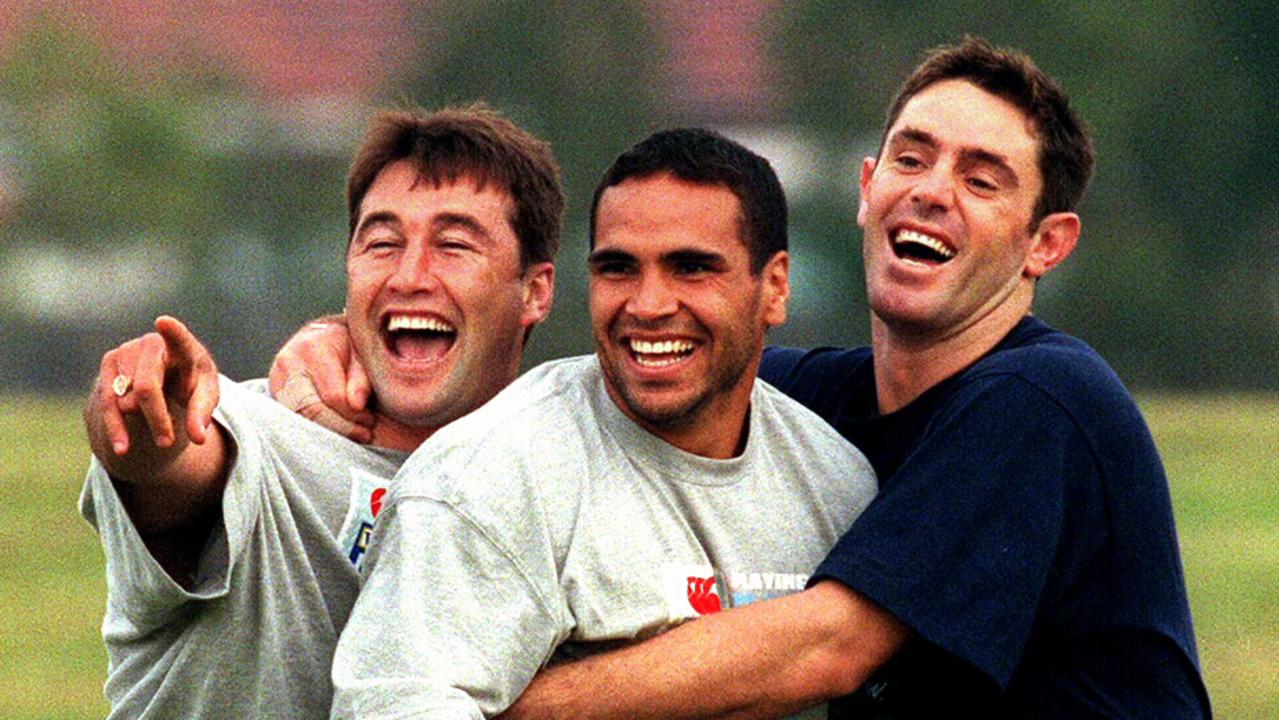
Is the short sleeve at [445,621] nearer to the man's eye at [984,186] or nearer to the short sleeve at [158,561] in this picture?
the short sleeve at [158,561]

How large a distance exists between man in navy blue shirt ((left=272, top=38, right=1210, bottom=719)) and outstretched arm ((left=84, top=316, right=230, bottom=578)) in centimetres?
67

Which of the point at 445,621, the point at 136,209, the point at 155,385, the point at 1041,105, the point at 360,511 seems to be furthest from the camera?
the point at 136,209

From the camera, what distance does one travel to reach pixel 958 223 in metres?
4.65

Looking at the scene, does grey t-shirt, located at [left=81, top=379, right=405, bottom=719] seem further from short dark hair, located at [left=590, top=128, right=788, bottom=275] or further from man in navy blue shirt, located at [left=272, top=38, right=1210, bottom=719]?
short dark hair, located at [left=590, top=128, right=788, bottom=275]

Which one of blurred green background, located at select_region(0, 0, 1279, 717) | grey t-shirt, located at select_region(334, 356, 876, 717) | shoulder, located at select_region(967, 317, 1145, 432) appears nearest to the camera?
grey t-shirt, located at select_region(334, 356, 876, 717)

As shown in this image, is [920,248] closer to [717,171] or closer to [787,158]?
[717,171]

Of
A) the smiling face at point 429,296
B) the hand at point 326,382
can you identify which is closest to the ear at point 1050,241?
the smiling face at point 429,296

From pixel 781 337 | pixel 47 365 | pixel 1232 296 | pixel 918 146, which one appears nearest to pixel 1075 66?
pixel 1232 296

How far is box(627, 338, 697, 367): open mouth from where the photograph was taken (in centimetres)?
413

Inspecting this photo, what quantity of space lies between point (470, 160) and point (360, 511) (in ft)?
2.87

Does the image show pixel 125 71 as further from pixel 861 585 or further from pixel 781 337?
pixel 861 585

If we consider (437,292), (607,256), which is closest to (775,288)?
(607,256)

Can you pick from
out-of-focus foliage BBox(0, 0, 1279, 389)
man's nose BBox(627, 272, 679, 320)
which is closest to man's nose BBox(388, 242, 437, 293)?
man's nose BBox(627, 272, 679, 320)

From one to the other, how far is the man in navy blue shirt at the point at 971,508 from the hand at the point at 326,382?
956 millimetres
